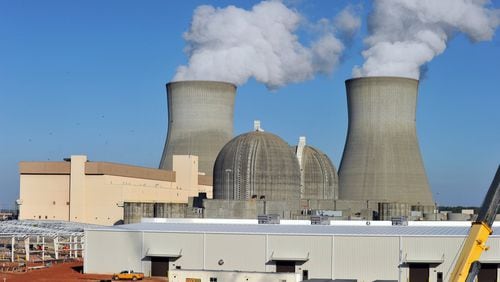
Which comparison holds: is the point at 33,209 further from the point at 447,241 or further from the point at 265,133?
the point at 447,241

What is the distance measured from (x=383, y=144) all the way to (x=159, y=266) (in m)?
22.3

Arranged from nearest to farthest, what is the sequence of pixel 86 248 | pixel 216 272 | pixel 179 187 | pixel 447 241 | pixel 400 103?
pixel 216 272 < pixel 447 241 < pixel 86 248 < pixel 400 103 < pixel 179 187

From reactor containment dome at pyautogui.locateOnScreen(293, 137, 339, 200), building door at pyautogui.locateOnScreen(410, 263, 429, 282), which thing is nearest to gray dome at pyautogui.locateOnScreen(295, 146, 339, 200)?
reactor containment dome at pyautogui.locateOnScreen(293, 137, 339, 200)

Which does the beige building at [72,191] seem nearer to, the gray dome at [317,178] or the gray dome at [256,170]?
the gray dome at [256,170]

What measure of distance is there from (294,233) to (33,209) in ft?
81.9

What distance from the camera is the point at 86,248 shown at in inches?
1205

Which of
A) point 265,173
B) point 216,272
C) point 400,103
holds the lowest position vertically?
point 216,272

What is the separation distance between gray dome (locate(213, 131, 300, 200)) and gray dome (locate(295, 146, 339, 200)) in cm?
801

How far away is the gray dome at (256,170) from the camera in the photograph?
4503 centimetres

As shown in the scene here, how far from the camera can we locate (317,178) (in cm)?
5450

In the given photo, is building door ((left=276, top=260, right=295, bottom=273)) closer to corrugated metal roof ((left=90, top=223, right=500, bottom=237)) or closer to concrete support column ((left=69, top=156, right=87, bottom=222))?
corrugated metal roof ((left=90, top=223, right=500, bottom=237))

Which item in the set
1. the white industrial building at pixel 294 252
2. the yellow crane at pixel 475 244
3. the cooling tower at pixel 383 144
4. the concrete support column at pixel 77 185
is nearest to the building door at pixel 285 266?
the white industrial building at pixel 294 252

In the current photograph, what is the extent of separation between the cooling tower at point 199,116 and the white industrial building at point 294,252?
69.6ft

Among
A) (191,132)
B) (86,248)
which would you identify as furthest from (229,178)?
(86,248)
